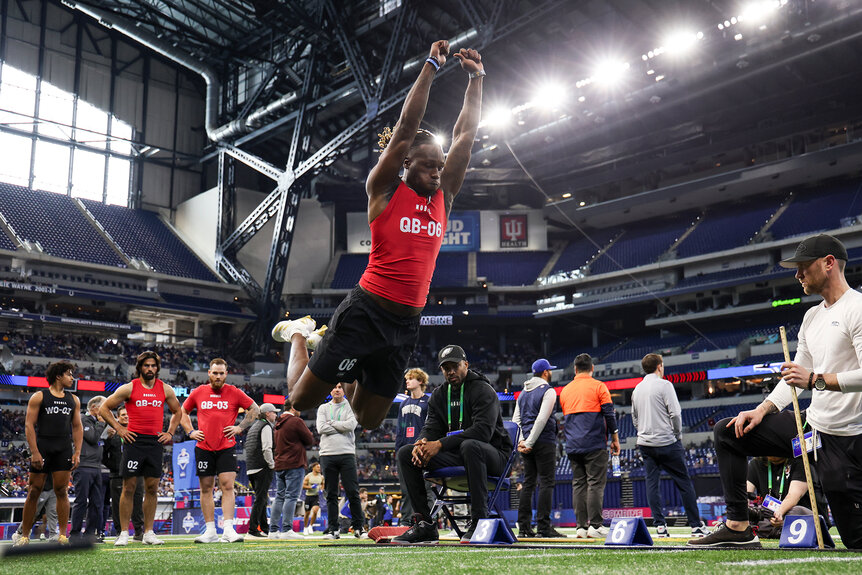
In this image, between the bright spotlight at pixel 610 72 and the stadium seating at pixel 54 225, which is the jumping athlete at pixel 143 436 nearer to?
the bright spotlight at pixel 610 72

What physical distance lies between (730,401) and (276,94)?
2685 cm

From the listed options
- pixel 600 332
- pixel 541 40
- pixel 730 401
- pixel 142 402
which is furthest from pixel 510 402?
pixel 142 402

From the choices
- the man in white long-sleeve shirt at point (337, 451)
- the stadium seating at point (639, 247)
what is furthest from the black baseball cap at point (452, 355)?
the stadium seating at point (639, 247)

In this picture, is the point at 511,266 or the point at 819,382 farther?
the point at 511,266

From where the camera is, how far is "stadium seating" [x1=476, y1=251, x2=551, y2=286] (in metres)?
44.5

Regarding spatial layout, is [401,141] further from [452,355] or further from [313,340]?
[452,355]

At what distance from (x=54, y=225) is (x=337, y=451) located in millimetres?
33177

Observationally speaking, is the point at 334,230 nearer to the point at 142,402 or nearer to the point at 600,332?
the point at 600,332

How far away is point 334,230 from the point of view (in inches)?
1800

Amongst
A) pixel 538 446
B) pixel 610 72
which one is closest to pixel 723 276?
pixel 610 72

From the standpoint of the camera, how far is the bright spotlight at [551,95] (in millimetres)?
33219

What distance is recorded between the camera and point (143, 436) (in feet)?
27.1

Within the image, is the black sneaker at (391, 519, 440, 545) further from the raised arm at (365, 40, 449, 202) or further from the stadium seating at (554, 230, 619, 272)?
the stadium seating at (554, 230, 619, 272)

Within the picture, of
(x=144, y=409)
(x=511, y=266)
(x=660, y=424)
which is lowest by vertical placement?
(x=660, y=424)
